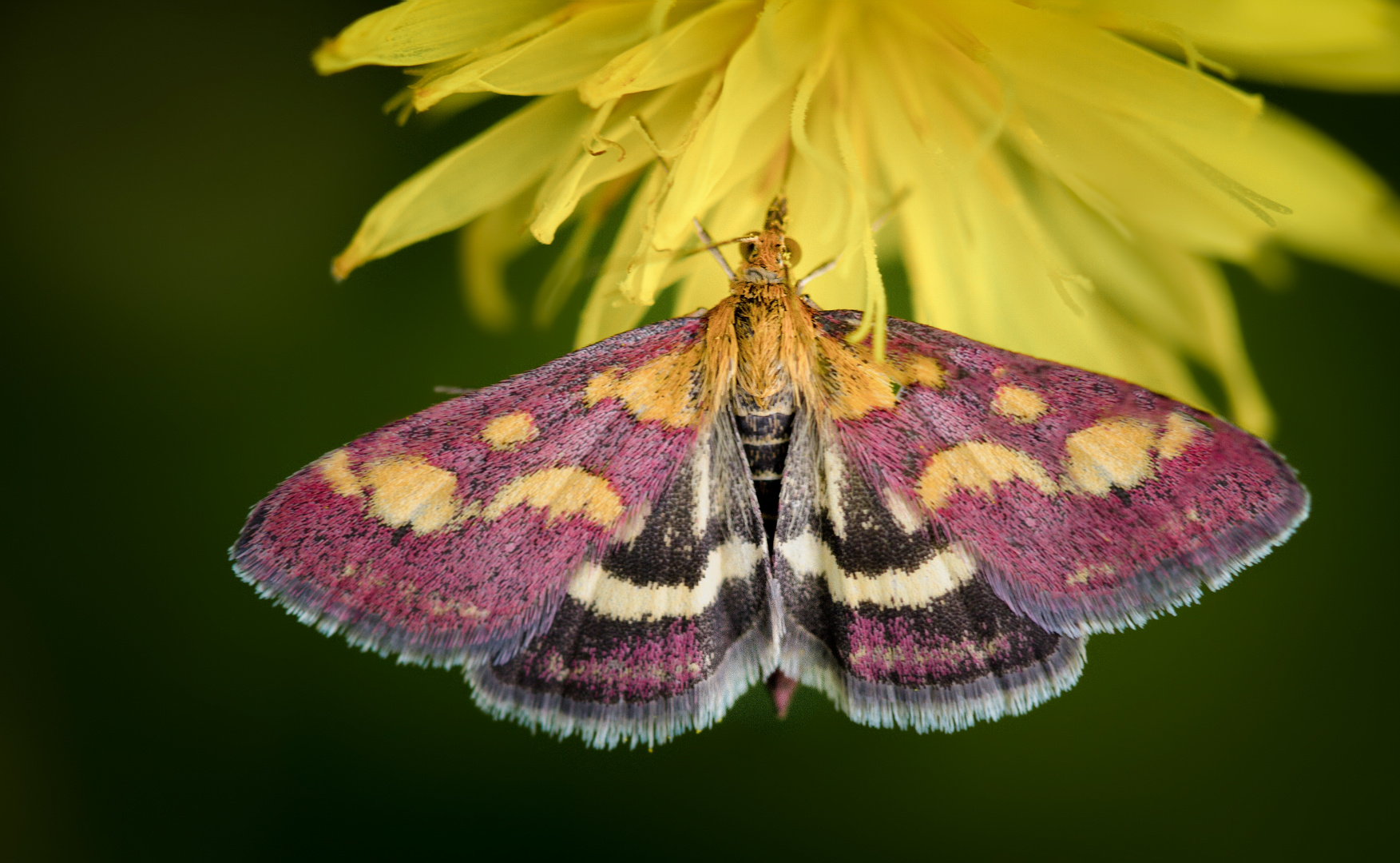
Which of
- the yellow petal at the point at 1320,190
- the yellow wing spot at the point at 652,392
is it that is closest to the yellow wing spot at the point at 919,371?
the yellow wing spot at the point at 652,392

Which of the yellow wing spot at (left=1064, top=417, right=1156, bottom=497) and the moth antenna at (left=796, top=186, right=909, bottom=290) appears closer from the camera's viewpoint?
the yellow wing spot at (left=1064, top=417, right=1156, bottom=497)

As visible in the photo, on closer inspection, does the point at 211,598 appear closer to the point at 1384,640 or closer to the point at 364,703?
the point at 364,703

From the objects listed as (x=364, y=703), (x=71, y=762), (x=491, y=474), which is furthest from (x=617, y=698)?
(x=71, y=762)

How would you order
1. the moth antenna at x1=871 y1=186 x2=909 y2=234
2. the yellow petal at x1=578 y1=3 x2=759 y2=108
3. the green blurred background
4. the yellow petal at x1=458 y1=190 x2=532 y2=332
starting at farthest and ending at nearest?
the green blurred background
the yellow petal at x1=458 y1=190 x2=532 y2=332
the moth antenna at x1=871 y1=186 x2=909 y2=234
the yellow petal at x1=578 y1=3 x2=759 y2=108

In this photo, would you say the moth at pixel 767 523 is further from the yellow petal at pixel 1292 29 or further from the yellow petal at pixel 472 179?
the yellow petal at pixel 1292 29

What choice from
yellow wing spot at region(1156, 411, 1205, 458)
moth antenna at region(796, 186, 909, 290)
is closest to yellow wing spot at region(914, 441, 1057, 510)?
yellow wing spot at region(1156, 411, 1205, 458)

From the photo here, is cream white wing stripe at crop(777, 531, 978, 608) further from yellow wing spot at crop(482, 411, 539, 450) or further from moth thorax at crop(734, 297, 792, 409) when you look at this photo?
yellow wing spot at crop(482, 411, 539, 450)

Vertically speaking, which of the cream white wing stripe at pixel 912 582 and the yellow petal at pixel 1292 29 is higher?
the yellow petal at pixel 1292 29
